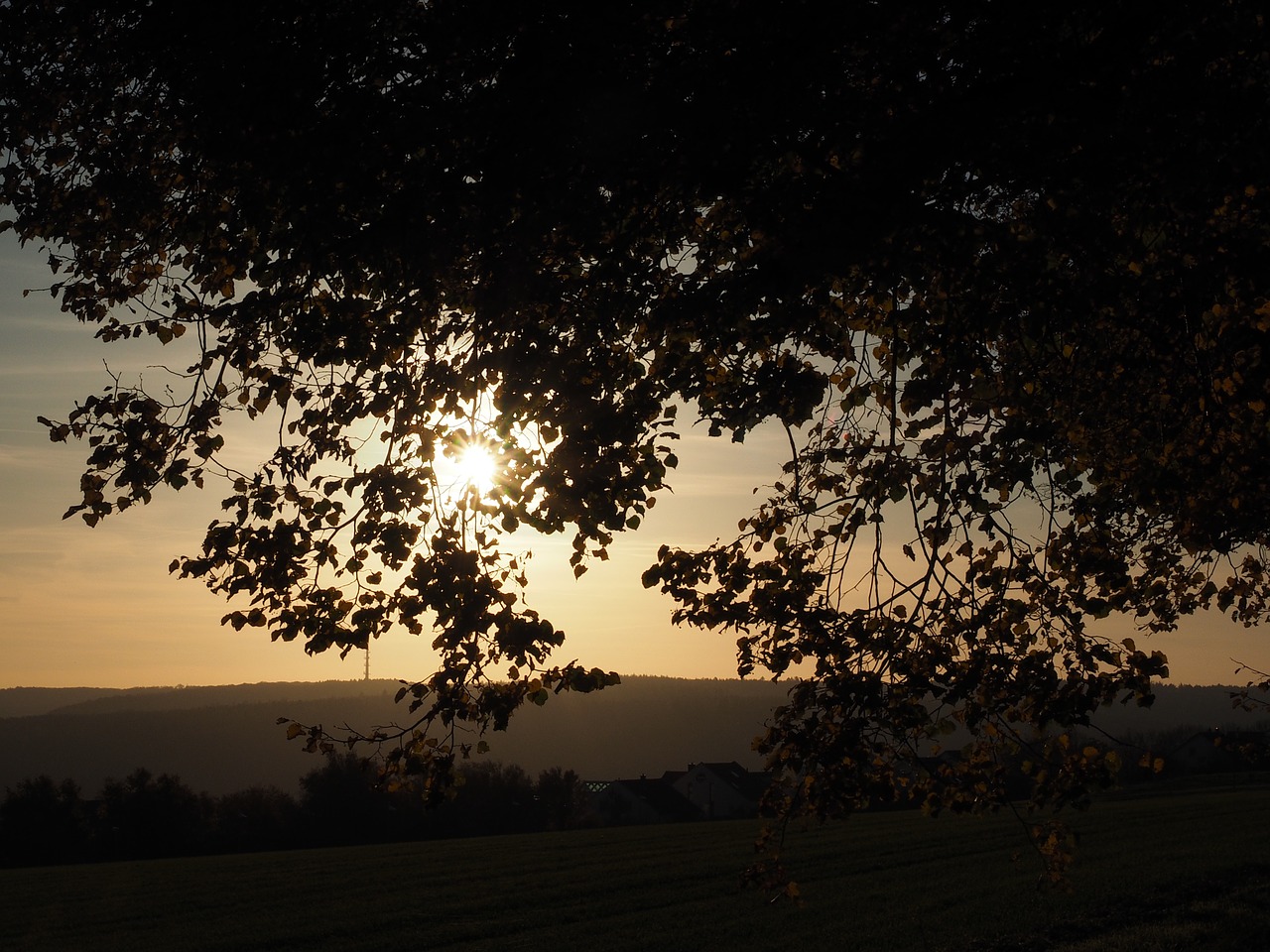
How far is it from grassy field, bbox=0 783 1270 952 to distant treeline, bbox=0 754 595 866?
40.2ft

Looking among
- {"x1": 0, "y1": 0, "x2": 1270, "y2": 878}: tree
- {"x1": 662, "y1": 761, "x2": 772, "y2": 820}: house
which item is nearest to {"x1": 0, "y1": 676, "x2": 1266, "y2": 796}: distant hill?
{"x1": 662, "y1": 761, "x2": 772, "y2": 820}: house

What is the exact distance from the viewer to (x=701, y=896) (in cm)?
2673

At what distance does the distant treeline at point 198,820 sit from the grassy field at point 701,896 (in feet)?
40.2

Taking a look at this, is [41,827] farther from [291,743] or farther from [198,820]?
[291,743]

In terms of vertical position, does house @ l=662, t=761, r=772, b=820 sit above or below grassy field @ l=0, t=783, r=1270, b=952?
below

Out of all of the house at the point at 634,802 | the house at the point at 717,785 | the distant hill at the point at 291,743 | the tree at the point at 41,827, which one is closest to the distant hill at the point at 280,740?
the distant hill at the point at 291,743

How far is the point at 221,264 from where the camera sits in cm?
737

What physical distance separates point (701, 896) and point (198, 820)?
41.8m

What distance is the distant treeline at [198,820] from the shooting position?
5531 centimetres

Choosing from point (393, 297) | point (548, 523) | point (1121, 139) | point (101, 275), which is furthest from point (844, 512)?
point (101, 275)

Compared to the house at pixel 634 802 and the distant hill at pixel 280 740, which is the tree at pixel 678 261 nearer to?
the house at pixel 634 802

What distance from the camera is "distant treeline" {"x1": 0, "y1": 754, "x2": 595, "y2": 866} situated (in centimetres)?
5531

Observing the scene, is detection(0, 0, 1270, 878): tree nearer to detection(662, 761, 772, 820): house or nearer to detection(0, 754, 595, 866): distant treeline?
detection(0, 754, 595, 866): distant treeline

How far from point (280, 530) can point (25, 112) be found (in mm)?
3817
